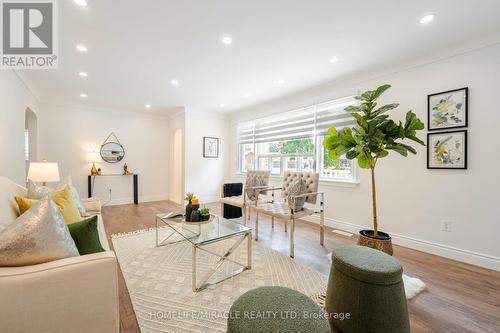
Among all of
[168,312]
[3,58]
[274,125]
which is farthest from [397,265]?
[3,58]

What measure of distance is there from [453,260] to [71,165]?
7.20 meters

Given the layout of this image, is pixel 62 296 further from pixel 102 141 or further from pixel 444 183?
pixel 102 141

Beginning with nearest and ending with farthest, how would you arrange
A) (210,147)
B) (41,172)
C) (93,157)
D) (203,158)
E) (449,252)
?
1. (449,252)
2. (41,172)
3. (93,157)
4. (203,158)
5. (210,147)

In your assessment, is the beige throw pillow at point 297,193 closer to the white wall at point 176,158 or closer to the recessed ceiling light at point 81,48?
the recessed ceiling light at point 81,48

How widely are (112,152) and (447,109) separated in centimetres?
666

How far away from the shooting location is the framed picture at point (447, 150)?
2448mm

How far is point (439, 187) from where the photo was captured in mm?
2623

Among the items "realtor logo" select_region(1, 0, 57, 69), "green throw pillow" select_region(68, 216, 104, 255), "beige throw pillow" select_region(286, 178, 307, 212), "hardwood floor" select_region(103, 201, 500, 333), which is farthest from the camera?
"beige throw pillow" select_region(286, 178, 307, 212)

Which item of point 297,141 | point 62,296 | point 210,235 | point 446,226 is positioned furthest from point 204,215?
point 446,226

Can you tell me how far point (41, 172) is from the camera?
9.30 ft

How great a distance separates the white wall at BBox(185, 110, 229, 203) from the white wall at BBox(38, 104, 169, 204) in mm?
1316

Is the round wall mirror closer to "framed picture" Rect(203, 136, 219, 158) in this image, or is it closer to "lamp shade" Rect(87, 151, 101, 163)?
"lamp shade" Rect(87, 151, 101, 163)

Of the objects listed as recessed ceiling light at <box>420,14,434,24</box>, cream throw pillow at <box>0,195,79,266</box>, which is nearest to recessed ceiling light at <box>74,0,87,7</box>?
cream throw pillow at <box>0,195,79,266</box>

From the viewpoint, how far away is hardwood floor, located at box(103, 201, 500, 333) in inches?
59.1
